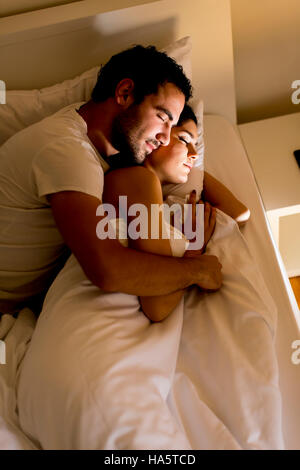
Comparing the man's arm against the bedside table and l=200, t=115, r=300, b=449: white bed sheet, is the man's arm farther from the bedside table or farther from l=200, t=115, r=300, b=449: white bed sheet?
the bedside table

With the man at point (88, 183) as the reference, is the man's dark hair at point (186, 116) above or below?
above

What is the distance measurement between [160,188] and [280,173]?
0.57 meters

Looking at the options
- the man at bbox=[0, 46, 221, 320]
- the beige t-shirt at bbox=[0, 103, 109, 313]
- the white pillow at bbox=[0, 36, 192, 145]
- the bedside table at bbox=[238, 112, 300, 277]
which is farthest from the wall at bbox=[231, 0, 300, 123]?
the beige t-shirt at bbox=[0, 103, 109, 313]

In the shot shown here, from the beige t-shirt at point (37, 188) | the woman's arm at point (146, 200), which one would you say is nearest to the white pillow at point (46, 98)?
the beige t-shirt at point (37, 188)

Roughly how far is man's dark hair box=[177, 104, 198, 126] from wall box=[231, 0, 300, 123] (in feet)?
1.62

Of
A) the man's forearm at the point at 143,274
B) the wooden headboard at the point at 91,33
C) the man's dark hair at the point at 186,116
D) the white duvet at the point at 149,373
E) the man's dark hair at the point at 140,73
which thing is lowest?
the white duvet at the point at 149,373

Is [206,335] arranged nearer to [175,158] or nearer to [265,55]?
[175,158]

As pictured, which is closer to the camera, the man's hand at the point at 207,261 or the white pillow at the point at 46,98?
the man's hand at the point at 207,261

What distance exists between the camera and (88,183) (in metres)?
0.93

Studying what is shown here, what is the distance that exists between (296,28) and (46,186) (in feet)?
3.93

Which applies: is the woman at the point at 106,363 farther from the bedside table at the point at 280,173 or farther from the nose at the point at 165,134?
the bedside table at the point at 280,173

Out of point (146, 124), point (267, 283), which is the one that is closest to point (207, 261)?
point (267, 283)

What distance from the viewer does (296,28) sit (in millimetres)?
1575

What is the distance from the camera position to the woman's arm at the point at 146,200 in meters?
0.97
